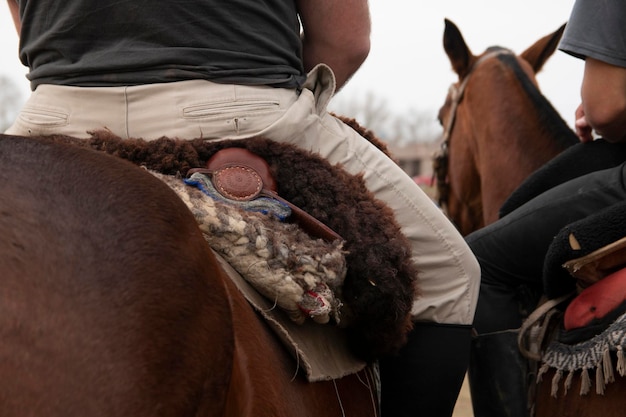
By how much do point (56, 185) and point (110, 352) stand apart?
33cm

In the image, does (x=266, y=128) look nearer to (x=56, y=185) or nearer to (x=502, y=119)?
(x=56, y=185)

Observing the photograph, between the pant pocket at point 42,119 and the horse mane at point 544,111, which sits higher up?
the pant pocket at point 42,119

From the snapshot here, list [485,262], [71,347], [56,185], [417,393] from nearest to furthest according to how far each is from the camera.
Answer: [71,347] < [56,185] < [417,393] < [485,262]

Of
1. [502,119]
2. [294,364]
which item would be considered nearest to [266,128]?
[294,364]

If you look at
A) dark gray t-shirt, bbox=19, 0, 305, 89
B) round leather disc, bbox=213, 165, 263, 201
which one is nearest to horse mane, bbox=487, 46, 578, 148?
dark gray t-shirt, bbox=19, 0, 305, 89

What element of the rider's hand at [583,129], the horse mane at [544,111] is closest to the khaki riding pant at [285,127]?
the rider's hand at [583,129]

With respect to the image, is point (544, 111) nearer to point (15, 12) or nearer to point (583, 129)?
point (583, 129)

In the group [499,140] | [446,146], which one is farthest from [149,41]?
[446,146]

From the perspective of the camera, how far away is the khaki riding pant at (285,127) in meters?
1.94

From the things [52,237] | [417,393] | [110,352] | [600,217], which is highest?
[52,237]

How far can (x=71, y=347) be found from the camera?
112cm

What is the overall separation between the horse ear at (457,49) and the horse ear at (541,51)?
0.36 metres

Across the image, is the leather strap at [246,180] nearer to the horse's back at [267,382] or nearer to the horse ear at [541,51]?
the horse's back at [267,382]

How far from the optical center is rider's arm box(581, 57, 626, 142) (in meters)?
2.66
